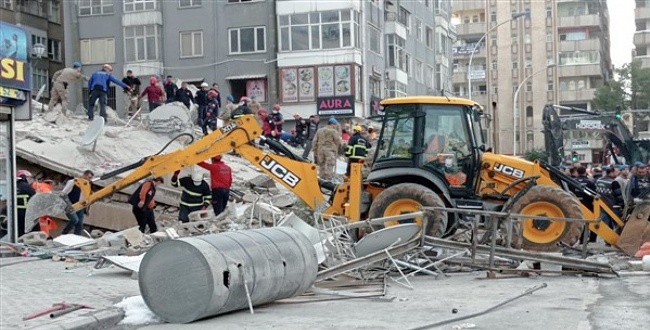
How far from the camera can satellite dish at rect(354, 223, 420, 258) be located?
13070mm

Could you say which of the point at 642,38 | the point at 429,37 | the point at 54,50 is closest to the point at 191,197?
the point at 54,50

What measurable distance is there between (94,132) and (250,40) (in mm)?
26603

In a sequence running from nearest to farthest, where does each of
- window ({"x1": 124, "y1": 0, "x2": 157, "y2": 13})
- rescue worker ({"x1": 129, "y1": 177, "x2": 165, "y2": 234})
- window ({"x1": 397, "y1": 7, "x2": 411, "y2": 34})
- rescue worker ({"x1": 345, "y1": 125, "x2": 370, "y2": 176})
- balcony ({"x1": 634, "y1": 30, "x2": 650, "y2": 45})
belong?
rescue worker ({"x1": 129, "y1": 177, "x2": 165, "y2": 234})
rescue worker ({"x1": 345, "y1": 125, "x2": 370, "y2": 176})
window ({"x1": 124, "y1": 0, "x2": 157, "y2": 13})
window ({"x1": 397, "y1": 7, "x2": 411, "y2": 34})
balcony ({"x1": 634, "y1": 30, "x2": 650, "y2": 45})

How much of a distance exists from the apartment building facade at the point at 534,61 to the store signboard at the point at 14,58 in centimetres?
6761

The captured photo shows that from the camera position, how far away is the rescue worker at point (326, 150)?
2272 centimetres

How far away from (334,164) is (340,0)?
82.4ft

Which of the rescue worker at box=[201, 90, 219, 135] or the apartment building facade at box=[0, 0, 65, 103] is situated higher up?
the apartment building facade at box=[0, 0, 65, 103]

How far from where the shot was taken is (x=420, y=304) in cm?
1080

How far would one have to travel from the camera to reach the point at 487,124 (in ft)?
55.9

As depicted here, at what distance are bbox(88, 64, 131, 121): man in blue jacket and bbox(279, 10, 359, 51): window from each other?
72.9 ft

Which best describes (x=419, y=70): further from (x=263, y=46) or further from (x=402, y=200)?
(x=402, y=200)

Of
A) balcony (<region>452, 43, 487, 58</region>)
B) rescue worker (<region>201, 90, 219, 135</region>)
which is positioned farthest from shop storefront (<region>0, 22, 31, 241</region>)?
balcony (<region>452, 43, 487, 58</region>)

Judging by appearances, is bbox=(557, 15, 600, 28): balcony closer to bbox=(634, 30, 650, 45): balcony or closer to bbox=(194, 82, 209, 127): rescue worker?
bbox=(634, 30, 650, 45): balcony

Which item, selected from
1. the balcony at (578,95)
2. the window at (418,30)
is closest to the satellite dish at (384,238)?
the window at (418,30)
